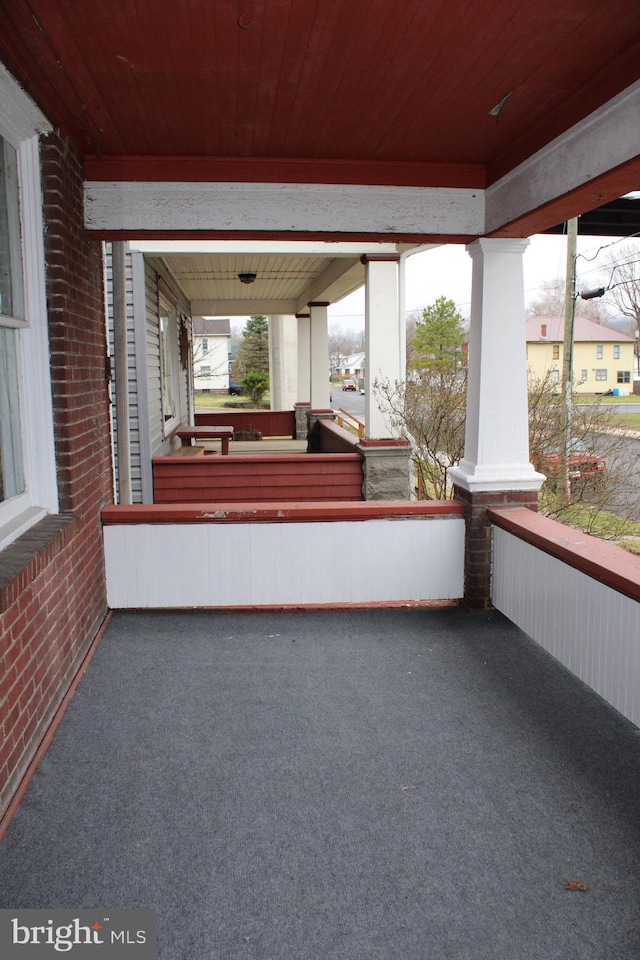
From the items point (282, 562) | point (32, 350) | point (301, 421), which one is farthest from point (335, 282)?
point (32, 350)

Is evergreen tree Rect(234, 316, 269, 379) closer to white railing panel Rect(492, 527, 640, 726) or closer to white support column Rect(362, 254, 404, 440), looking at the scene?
white support column Rect(362, 254, 404, 440)

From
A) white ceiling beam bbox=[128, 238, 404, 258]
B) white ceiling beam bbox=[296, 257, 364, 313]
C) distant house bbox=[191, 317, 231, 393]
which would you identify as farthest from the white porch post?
distant house bbox=[191, 317, 231, 393]

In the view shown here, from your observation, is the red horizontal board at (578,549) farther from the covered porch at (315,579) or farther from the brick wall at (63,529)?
the brick wall at (63,529)

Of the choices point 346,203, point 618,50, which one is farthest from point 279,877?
point 346,203

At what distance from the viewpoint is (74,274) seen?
3699 millimetres

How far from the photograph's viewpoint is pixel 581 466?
8164 mm

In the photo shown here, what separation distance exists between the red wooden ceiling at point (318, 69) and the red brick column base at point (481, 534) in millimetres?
1933

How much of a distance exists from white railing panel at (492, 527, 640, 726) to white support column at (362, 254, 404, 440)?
360 centimetres

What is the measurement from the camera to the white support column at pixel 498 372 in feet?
14.1

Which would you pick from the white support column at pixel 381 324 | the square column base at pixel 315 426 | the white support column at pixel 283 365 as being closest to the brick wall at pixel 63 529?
the white support column at pixel 381 324

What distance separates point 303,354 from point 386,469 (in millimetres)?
8151

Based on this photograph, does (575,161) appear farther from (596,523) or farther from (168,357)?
(168,357)

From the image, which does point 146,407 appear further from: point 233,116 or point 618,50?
point 618,50

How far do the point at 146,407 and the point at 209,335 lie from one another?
52458 mm
